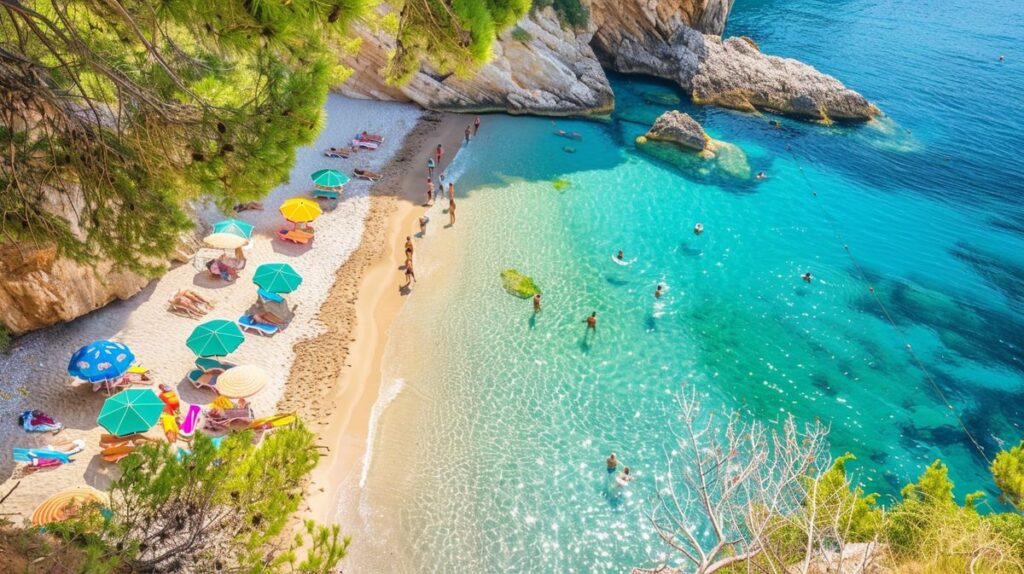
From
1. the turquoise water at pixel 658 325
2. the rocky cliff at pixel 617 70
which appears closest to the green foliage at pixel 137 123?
the turquoise water at pixel 658 325

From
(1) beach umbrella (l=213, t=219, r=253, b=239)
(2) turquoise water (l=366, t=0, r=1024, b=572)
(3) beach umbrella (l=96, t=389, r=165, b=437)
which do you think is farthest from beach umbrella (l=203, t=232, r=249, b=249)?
(3) beach umbrella (l=96, t=389, r=165, b=437)

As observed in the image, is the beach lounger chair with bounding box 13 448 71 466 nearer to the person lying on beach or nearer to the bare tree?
the person lying on beach

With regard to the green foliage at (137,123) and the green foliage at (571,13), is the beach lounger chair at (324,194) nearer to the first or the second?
the green foliage at (137,123)

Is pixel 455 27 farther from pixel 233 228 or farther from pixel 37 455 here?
pixel 233 228

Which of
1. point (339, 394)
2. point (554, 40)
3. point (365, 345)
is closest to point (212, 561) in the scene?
point (339, 394)

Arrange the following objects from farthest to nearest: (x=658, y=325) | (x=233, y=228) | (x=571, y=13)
Answer: (x=571, y=13) < (x=658, y=325) < (x=233, y=228)

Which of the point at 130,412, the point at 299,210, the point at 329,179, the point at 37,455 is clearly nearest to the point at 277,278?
the point at 299,210
